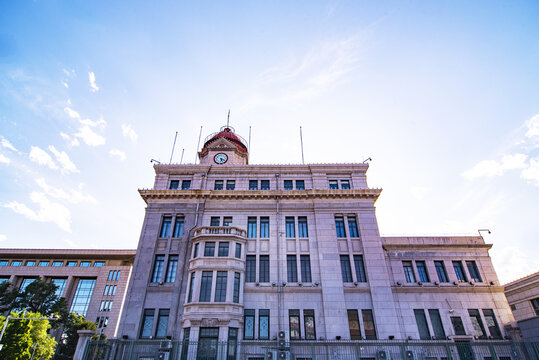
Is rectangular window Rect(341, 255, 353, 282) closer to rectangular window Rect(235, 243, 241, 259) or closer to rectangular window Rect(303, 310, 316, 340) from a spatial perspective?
rectangular window Rect(303, 310, 316, 340)

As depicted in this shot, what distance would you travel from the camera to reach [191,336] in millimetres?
25922

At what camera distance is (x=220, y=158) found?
41281 mm

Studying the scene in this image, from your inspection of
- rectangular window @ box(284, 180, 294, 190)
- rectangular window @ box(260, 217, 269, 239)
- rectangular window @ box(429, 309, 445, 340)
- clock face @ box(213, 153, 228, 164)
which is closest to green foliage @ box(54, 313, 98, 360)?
clock face @ box(213, 153, 228, 164)

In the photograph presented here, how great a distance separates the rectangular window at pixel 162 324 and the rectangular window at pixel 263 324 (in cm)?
921

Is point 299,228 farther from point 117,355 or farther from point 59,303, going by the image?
point 59,303

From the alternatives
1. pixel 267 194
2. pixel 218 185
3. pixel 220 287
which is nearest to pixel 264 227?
pixel 267 194

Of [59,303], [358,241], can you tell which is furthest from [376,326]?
[59,303]

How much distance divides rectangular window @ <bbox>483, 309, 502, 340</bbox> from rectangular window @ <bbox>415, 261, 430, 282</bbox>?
19.8 ft

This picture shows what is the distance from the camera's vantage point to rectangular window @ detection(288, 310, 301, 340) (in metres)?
27.7

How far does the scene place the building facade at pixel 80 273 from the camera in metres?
74.1

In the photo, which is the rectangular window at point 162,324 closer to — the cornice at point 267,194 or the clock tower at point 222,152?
the cornice at point 267,194

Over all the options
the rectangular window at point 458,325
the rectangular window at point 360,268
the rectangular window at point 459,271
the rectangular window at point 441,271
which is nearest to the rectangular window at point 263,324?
the rectangular window at point 360,268

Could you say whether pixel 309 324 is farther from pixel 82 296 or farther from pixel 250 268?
pixel 82 296

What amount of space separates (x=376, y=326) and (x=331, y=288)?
17.4 feet
